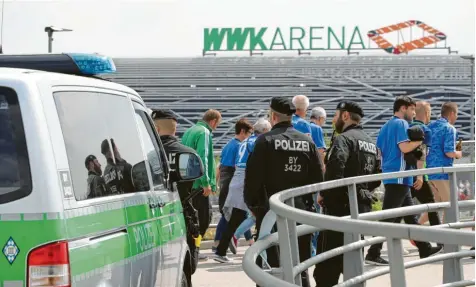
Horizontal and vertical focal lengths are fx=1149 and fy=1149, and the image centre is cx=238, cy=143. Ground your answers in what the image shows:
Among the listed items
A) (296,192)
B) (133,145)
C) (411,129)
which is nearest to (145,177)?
(133,145)

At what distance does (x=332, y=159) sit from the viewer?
29.1 ft

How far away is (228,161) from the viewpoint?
12781 millimetres

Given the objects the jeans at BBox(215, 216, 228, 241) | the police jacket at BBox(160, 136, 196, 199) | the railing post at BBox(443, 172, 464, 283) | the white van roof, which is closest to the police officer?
the railing post at BBox(443, 172, 464, 283)

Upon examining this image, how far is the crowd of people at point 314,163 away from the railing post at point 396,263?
394 cm

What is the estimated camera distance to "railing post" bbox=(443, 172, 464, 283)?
7.34 metres

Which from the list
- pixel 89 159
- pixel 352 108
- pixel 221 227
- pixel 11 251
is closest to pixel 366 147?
pixel 352 108

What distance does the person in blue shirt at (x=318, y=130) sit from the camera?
1281 cm

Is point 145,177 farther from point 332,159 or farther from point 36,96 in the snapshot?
point 332,159

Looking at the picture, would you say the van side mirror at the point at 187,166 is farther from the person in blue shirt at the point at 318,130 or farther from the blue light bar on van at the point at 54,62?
the person in blue shirt at the point at 318,130

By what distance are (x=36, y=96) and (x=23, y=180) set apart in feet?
1.18

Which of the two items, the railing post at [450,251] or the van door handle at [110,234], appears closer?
the van door handle at [110,234]

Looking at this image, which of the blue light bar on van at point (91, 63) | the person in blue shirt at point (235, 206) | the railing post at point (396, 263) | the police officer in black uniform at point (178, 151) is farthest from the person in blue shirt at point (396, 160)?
the railing post at point (396, 263)

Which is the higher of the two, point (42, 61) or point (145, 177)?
point (42, 61)

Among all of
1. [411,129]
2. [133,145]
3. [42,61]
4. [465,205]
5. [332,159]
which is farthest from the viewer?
[411,129]
